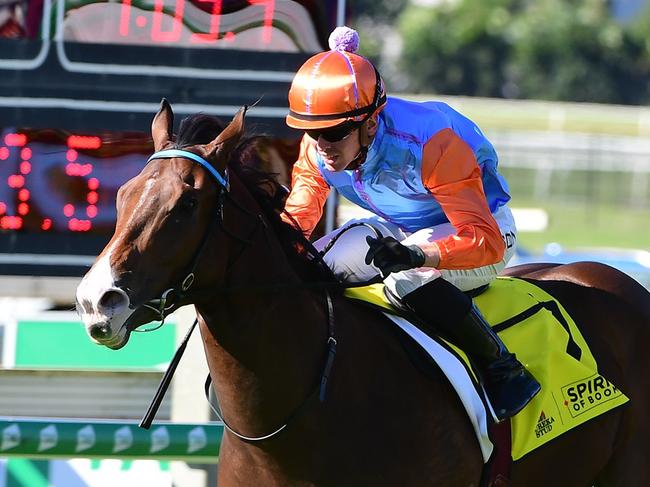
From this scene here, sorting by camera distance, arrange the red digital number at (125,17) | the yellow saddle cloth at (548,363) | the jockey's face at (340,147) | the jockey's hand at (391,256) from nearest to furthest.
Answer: the jockey's hand at (391,256) < the jockey's face at (340,147) < the yellow saddle cloth at (548,363) < the red digital number at (125,17)

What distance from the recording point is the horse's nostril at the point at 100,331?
9.77 ft

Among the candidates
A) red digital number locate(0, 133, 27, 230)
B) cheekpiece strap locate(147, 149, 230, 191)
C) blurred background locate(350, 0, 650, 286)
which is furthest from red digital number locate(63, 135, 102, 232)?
blurred background locate(350, 0, 650, 286)

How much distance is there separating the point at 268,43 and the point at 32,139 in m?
1.03

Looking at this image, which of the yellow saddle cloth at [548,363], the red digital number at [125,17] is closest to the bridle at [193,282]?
the yellow saddle cloth at [548,363]

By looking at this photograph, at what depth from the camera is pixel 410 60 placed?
4125cm

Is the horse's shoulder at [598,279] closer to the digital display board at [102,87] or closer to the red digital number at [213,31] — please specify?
the digital display board at [102,87]

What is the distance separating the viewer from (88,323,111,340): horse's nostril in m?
2.98

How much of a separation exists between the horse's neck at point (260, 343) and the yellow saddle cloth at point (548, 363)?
0.89 metres

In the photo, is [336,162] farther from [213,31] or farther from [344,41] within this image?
[213,31]

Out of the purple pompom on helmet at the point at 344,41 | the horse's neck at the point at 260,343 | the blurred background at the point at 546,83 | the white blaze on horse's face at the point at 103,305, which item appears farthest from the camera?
the blurred background at the point at 546,83

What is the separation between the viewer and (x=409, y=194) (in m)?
3.87

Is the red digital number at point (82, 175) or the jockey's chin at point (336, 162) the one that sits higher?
the jockey's chin at point (336, 162)

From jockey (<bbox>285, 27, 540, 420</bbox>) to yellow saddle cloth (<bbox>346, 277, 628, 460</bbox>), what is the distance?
13cm

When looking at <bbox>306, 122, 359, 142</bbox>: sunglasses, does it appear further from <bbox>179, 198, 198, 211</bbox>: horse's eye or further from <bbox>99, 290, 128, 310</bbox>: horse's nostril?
<bbox>99, 290, 128, 310</bbox>: horse's nostril
